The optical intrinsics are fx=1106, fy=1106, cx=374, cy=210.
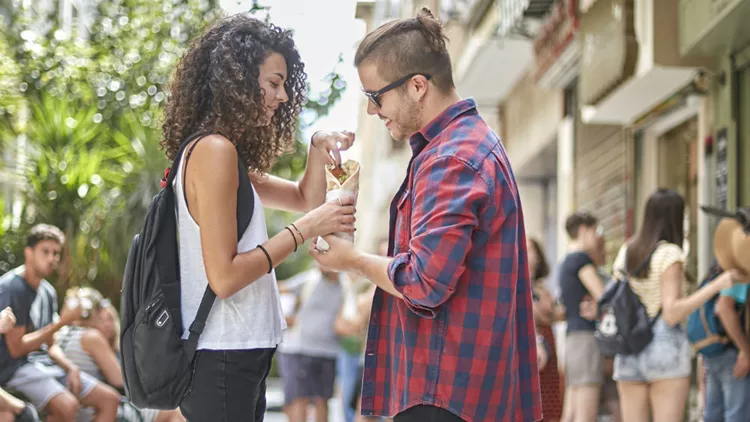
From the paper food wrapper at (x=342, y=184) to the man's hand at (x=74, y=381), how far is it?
4305 millimetres

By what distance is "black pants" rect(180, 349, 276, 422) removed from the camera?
3.00m

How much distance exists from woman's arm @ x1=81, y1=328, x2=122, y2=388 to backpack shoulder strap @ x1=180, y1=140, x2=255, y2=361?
15.0ft

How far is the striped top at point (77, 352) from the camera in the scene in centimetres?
741

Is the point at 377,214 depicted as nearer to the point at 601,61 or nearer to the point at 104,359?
the point at 601,61

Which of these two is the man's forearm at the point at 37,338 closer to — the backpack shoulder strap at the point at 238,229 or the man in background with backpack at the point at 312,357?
the man in background with backpack at the point at 312,357

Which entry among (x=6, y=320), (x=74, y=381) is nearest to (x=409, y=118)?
(x=6, y=320)

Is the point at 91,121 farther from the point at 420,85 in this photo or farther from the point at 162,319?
the point at 420,85

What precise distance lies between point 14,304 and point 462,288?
425 cm

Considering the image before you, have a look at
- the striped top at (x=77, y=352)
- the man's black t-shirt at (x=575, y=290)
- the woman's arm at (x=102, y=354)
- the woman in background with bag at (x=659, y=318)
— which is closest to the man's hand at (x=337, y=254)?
the woman in background with bag at (x=659, y=318)

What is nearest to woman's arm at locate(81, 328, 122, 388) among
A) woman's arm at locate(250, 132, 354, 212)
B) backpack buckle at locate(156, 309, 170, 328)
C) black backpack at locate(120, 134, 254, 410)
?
woman's arm at locate(250, 132, 354, 212)

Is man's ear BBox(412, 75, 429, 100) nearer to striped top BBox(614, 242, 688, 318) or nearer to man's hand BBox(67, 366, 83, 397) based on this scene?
striped top BBox(614, 242, 688, 318)

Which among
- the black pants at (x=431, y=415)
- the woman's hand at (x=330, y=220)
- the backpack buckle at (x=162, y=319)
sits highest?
the woman's hand at (x=330, y=220)

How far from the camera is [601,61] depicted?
1045 cm

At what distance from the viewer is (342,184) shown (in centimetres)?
316
